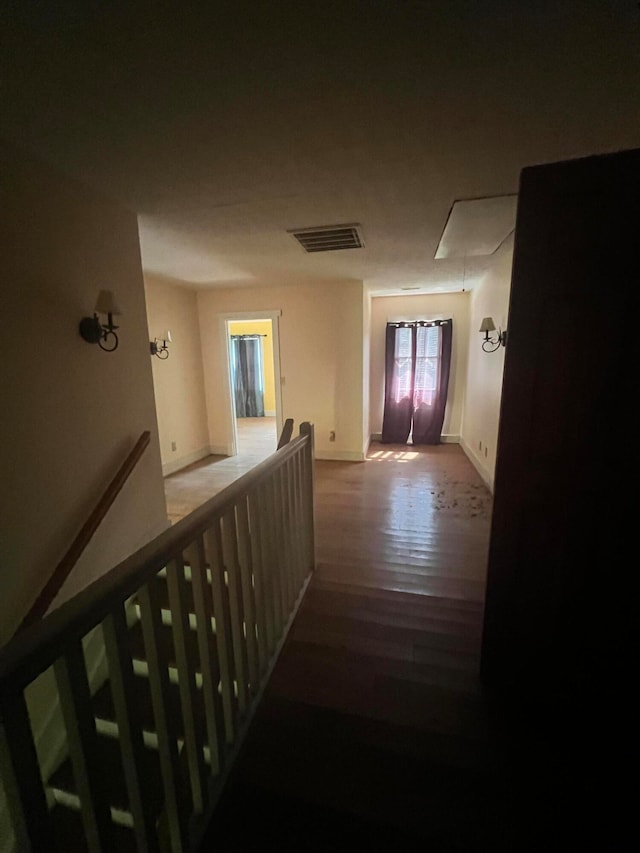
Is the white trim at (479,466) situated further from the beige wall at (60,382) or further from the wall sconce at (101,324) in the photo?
the wall sconce at (101,324)

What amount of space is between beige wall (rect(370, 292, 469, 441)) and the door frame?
5.57 feet

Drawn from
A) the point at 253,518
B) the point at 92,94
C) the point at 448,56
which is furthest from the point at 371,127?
the point at 253,518

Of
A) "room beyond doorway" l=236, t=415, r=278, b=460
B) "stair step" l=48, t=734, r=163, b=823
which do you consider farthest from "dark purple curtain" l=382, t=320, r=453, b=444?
"stair step" l=48, t=734, r=163, b=823

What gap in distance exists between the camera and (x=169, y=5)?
0.95 meters

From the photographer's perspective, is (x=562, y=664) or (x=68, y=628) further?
(x=562, y=664)

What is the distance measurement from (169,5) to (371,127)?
82 centimetres

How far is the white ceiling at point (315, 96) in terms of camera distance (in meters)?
0.99

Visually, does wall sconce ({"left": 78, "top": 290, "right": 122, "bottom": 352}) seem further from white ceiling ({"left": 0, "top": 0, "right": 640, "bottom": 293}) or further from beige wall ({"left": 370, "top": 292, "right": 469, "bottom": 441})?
beige wall ({"left": 370, "top": 292, "right": 469, "bottom": 441})

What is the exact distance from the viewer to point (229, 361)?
4.96 m

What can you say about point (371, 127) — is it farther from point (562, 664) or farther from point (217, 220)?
point (562, 664)

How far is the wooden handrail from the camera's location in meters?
1.60

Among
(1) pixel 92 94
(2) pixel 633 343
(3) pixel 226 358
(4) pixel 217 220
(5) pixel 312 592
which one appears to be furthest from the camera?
(3) pixel 226 358

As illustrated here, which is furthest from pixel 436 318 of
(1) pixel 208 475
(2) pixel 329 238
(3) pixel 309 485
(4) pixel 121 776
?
(4) pixel 121 776

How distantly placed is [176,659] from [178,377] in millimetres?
4102
